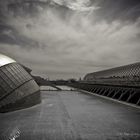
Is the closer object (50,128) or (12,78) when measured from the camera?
(50,128)

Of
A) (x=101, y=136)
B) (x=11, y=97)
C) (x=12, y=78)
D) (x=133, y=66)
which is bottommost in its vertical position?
(x=101, y=136)

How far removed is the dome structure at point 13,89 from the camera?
1919cm

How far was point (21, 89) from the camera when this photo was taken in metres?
21.9

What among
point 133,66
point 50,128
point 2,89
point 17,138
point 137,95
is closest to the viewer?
point 17,138

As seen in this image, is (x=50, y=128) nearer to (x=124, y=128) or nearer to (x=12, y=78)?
(x=124, y=128)

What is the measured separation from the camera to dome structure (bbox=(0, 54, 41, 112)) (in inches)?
755

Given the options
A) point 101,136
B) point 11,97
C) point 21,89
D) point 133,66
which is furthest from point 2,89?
point 133,66

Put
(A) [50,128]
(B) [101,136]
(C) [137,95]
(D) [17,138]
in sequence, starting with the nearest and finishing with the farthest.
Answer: (D) [17,138] → (B) [101,136] → (A) [50,128] → (C) [137,95]

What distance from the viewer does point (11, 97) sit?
19.5 meters

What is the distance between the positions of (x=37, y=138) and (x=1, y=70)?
13188 millimetres

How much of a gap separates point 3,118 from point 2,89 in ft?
13.2

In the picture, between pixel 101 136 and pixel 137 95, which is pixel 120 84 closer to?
pixel 137 95

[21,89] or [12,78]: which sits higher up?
[12,78]

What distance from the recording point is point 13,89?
2045cm
